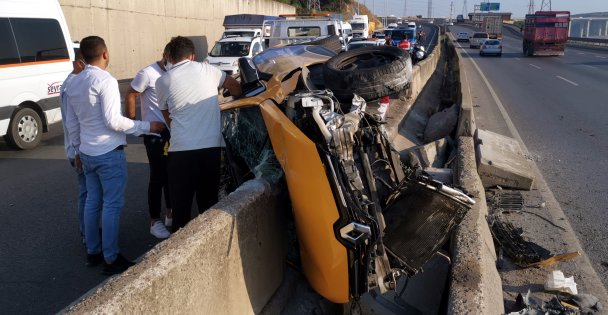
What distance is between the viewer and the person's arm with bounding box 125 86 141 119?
15.4ft

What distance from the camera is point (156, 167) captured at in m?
4.88

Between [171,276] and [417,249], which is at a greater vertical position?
[171,276]

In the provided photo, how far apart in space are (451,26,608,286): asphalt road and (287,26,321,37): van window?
17.0ft

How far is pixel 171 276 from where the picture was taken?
Answer: 2383 millimetres

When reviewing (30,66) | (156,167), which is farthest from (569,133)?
(30,66)

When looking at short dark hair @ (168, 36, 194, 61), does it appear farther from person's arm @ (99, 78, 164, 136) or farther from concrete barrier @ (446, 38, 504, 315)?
concrete barrier @ (446, 38, 504, 315)

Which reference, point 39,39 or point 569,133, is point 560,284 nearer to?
point 569,133

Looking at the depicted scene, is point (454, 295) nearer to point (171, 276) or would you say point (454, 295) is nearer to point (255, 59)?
point (171, 276)

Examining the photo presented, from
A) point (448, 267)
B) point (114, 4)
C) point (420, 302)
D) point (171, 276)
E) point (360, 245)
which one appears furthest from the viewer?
point (114, 4)

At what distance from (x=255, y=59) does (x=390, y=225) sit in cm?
291

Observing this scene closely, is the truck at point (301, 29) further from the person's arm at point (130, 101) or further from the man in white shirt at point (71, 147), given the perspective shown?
the man in white shirt at point (71, 147)

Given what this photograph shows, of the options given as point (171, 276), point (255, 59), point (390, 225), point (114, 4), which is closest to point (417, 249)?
point (390, 225)

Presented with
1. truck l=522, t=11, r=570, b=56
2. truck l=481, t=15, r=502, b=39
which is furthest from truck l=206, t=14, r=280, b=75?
truck l=481, t=15, r=502, b=39

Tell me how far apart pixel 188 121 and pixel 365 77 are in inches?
62.2
